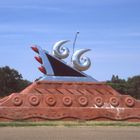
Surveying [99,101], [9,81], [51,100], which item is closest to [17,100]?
[51,100]

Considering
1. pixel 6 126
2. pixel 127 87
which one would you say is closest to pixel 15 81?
pixel 127 87

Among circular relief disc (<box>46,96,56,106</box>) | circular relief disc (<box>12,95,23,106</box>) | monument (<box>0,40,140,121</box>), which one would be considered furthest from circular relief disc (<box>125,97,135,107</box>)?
circular relief disc (<box>12,95,23,106</box>)

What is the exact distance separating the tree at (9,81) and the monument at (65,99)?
3415 centimetres

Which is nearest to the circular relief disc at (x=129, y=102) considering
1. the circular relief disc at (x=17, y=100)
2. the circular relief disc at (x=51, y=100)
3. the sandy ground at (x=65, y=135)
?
the circular relief disc at (x=51, y=100)

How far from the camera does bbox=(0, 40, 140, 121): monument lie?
106 feet

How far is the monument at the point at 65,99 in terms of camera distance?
32188mm

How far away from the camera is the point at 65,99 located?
3306cm

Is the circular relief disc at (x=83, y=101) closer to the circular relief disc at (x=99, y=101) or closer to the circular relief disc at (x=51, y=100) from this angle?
the circular relief disc at (x=99, y=101)

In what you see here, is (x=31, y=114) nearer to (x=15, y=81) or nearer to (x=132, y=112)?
(x=132, y=112)

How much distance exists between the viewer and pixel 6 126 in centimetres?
2756

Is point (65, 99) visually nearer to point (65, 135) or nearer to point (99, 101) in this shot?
point (99, 101)

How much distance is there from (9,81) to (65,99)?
126ft

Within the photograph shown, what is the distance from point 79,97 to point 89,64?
2.86m

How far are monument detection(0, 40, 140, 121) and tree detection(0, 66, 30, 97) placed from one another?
34.2 metres
